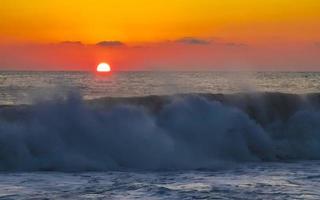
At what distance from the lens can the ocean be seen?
9.72m

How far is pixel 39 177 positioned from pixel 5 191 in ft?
5.55

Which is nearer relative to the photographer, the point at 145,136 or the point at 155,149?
the point at 155,149

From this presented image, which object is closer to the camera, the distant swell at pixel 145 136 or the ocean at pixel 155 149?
the ocean at pixel 155 149

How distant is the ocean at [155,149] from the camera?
31.9 ft

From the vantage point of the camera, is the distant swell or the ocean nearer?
the ocean

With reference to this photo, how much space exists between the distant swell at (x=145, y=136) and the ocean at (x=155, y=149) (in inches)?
1.0

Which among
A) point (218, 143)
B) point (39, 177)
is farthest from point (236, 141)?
point (39, 177)

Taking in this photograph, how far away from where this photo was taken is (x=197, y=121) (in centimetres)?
1599

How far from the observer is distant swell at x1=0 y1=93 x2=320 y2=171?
1311cm

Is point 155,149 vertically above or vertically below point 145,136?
below

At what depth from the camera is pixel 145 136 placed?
14.5 m

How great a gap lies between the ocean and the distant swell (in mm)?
26

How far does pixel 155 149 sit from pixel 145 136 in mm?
693

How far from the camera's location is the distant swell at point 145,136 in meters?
13.1
